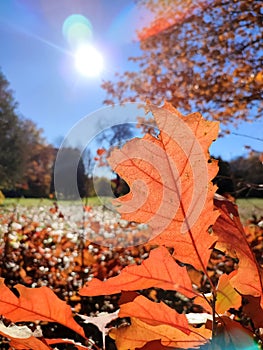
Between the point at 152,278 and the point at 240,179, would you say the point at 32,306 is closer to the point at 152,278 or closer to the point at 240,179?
the point at 152,278

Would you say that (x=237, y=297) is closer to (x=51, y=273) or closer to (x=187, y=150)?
(x=187, y=150)

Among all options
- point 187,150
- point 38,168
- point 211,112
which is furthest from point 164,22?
point 38,168

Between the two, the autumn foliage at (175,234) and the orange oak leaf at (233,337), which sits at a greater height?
the autumn foliage at (175,234)

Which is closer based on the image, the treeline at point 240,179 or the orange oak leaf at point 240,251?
the orange oak leaf at point 240,251

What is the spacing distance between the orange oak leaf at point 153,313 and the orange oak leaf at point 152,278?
0.01 m

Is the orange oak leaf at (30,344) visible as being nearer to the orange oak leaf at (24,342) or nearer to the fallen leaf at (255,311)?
the orange oak leaf at (24,342)

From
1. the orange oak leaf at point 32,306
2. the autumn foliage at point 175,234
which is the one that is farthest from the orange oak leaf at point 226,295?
the orange oak leaf at point 32,306

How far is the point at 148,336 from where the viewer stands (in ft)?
1.06

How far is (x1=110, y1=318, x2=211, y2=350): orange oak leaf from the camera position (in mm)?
321

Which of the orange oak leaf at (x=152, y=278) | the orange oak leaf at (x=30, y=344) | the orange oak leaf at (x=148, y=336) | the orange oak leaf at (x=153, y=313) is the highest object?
the orange oak leaf at (x=152, y=278)

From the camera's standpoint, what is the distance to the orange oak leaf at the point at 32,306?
1.10ft

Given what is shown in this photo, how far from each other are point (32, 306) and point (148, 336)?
0.10m

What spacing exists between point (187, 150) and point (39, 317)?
7.3 inches

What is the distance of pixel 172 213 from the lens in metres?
0.30
